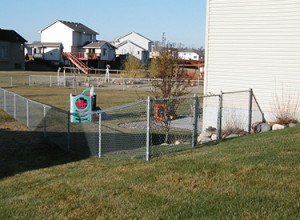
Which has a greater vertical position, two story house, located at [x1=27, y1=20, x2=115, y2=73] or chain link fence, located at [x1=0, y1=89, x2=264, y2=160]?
two story house, located at [x1=27, y1=20, x2=115, y2=73]

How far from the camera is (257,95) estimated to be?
14.5m

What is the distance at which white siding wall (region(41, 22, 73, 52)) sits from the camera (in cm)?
8638

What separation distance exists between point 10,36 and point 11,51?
2632 mm

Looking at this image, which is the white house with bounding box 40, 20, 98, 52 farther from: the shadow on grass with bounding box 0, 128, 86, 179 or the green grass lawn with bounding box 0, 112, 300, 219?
the green grass lawn with bounding box 0, 112, 300, 219

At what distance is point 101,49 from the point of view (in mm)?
84188

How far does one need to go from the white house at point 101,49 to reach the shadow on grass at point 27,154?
70.8 metres

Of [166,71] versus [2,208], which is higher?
[166,71]

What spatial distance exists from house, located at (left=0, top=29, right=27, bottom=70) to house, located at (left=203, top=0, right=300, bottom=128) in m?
62.5

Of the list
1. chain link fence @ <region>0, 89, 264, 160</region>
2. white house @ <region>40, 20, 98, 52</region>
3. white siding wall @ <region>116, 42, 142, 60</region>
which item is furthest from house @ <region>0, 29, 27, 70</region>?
chain link fence @ <region>0, 89, 264, 160</region>

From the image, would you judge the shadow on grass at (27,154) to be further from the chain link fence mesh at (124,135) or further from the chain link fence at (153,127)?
the chain link fence mesh at (124,135)

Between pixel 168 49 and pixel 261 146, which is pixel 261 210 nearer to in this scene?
pixel 261 146

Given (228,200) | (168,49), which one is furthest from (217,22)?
(228,200)

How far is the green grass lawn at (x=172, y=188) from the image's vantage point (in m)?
5.27

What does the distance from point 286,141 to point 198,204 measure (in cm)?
442
